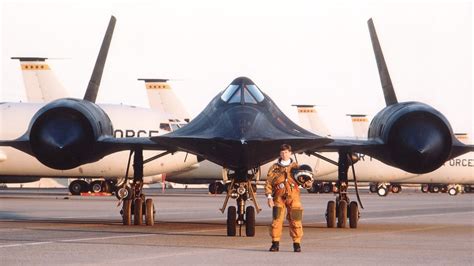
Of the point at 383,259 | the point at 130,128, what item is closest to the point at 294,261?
the point at 383,259

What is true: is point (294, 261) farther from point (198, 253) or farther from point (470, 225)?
point (470, 225)

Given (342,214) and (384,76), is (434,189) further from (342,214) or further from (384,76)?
(342,214)

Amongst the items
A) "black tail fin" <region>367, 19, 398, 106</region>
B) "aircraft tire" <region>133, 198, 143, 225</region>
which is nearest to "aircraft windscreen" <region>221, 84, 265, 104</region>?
"aircraft tire" <region>133, 198, 143, 225</region>

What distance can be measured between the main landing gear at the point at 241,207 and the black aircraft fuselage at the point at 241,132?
→ 1.04 ft

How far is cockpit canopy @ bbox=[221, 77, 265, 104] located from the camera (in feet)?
67.7

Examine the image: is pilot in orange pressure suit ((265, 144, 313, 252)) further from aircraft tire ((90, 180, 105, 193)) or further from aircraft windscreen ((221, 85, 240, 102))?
aircraft tire ((90, 180, 105, 193))

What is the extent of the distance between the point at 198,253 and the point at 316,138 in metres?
5.45

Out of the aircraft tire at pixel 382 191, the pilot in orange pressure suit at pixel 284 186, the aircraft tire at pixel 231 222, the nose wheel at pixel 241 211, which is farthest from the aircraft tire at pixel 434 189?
the pilot in orange pressure suit at pixel 284 186

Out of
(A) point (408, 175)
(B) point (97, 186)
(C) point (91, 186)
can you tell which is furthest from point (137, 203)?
(A) point (408, 175)

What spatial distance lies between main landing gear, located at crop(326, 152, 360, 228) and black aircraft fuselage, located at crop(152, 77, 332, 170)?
8.23ft

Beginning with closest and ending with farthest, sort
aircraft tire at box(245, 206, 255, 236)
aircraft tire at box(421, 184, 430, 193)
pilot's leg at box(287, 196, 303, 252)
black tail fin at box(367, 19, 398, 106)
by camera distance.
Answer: pilot's leg at box(287, 196, 303, 252) < aircraft tire at box(245, 206, 255, 236) < black tail fin at box(367, 19, 398, 106) < aircraft tire at box(421, 184, 430, 193)

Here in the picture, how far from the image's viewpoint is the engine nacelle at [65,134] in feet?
69.2

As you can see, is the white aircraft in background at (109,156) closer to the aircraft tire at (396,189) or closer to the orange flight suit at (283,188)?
the orange flight suit at (283,188)

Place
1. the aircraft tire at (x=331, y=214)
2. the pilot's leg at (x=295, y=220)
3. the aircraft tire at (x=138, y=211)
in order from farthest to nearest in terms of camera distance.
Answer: the aircraft tire at (x=331, y=214), the aircraft tire at (x=138, y=211), the pilot's leg at (x=295, y=220)
